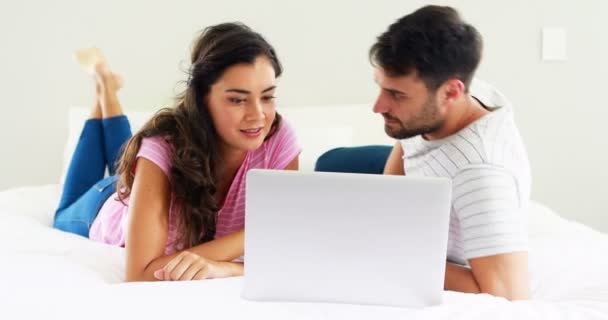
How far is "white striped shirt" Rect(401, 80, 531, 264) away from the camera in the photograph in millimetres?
1399

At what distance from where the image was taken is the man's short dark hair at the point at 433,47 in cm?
155

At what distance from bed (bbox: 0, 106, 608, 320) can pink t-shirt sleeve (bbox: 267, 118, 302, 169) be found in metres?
0.42

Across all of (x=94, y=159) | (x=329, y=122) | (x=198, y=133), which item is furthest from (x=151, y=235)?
(x=329, y=122)

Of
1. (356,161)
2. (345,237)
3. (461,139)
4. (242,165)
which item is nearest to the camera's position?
(345,237)

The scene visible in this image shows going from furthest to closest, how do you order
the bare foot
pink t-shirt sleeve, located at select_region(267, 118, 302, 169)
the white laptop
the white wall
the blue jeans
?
the white wall
the bare foot
the blue jeans
pink t-shirt sleeve, located at select_region(267, 118, 302, 169)
the white laptop

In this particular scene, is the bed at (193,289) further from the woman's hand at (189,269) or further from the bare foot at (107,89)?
the bare foot at (107,89)

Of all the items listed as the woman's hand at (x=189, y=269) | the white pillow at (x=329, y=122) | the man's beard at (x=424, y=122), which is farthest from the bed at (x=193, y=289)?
the white pillow at (x=329, y=122)

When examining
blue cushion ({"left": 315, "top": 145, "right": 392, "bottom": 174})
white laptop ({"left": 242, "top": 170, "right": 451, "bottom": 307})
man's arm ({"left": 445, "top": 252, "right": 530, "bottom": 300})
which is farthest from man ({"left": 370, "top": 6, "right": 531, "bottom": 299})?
blue cushion ({"left": 315, "top": 145, "right": 392, "bottom": 174})

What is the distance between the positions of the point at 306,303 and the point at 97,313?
0.31m

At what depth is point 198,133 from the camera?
174 cm

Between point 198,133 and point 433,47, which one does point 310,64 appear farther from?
point 433,47

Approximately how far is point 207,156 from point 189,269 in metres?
0.35

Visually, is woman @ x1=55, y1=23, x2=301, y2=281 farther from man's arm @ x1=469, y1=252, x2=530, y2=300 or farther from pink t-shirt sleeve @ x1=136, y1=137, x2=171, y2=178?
man's arm @ x1=469, y1=252, x2=530, y2=300

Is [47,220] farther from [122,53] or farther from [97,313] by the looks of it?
[97,313]
